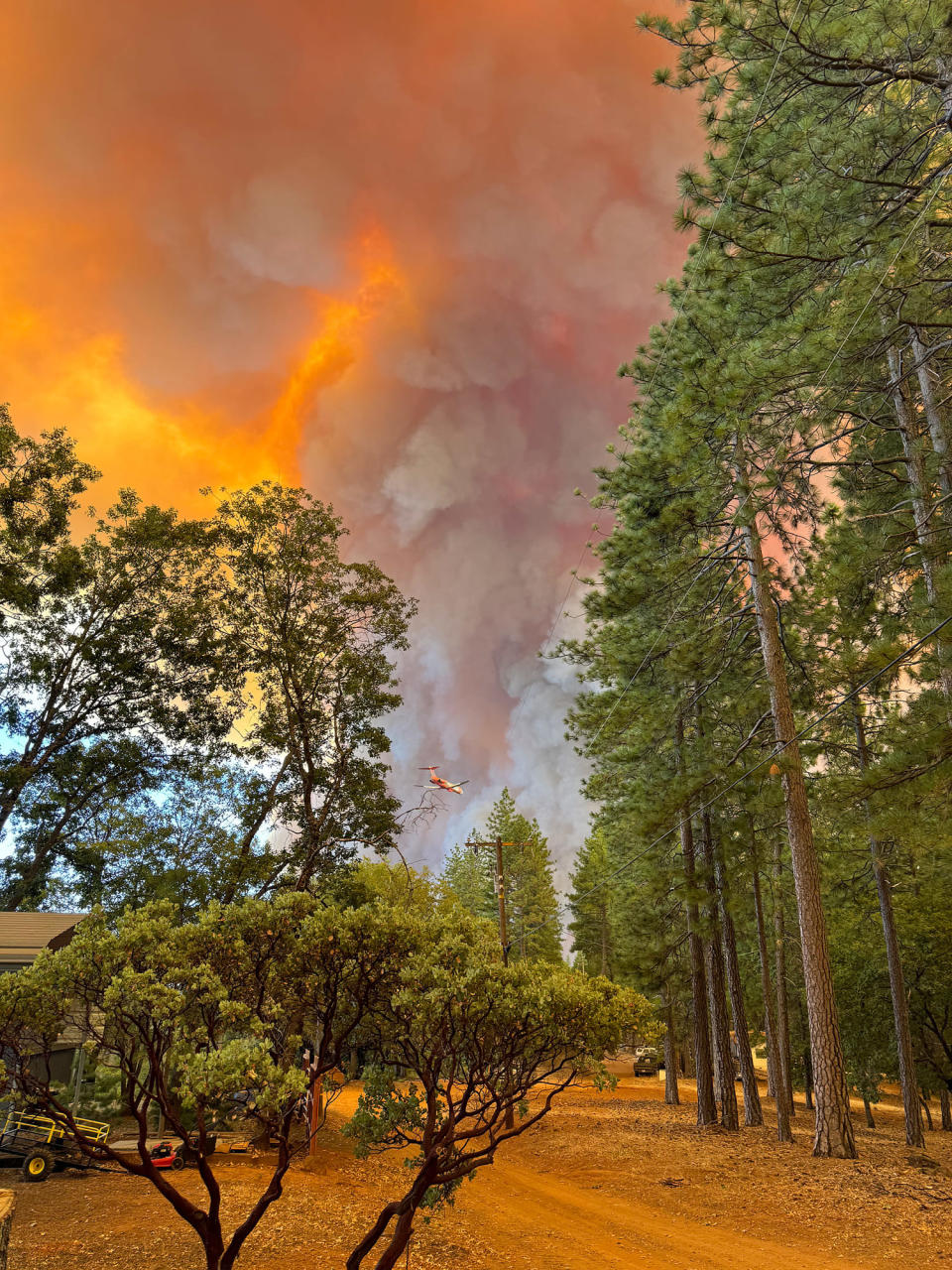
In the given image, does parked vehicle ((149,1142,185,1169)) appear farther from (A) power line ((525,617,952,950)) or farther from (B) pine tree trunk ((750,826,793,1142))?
(B) pine tree trunk ((750,826,793,1142))

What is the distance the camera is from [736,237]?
27.9 feet

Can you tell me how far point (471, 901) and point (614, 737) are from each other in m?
42.6

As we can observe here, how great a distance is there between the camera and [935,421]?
Result: 10.4 m

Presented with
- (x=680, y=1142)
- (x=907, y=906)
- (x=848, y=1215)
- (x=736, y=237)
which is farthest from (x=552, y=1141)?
(x=736, y=237)

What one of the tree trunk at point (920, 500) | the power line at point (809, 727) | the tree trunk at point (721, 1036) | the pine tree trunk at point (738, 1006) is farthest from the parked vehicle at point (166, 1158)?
the tree trunk at point (920, 500)

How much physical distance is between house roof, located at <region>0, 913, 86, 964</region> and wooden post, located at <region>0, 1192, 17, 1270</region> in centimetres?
1277

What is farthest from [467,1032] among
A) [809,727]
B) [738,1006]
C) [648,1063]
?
[648,1063]

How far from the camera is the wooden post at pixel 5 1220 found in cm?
337

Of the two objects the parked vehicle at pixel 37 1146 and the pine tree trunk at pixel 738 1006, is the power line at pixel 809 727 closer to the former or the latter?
the pine tree trunk at pixel 738 1006

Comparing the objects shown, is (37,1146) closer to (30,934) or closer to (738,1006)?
(30,934)

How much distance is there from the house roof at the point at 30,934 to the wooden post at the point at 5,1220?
12.8 meters

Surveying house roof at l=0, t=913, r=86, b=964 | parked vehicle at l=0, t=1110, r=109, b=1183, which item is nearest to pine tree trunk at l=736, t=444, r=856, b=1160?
parked vehicle at l=0, t=1110, r=109, b=1183

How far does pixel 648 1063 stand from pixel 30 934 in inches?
1603

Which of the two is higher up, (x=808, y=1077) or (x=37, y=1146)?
(x=37, y=1146)
